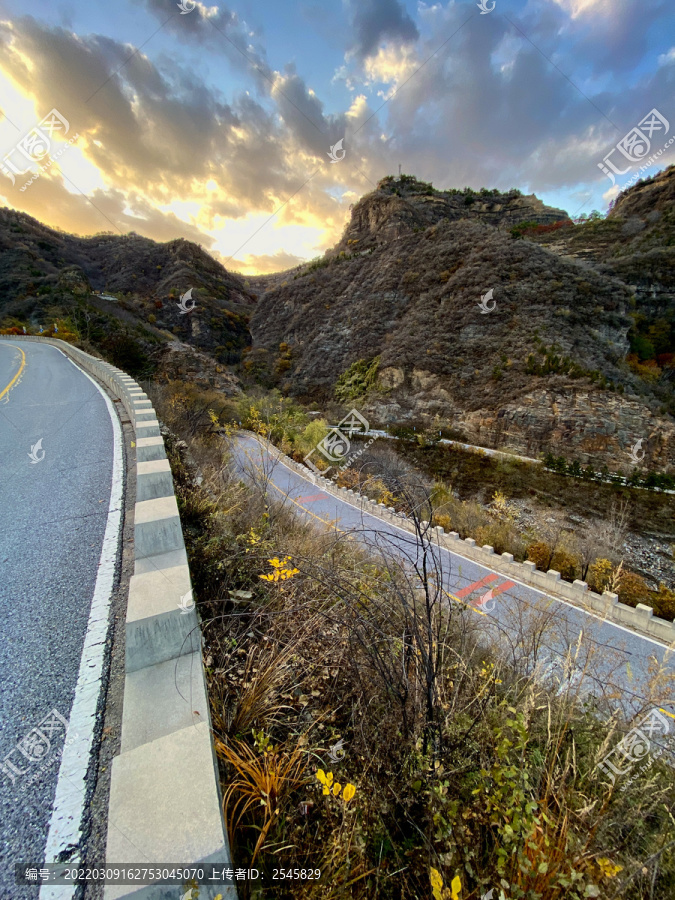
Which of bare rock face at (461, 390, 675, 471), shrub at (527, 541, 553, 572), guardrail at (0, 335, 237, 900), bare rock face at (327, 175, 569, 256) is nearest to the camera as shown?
guardrail at (0, 335, 237, 900)

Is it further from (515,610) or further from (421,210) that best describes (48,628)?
(421,210)

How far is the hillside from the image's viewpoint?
990 inches

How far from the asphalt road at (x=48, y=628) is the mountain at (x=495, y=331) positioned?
23.1 meters

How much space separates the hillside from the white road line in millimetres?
21399

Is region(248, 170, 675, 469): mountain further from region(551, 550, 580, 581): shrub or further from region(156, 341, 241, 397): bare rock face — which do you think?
region(551, 550, 580, 581): shrub

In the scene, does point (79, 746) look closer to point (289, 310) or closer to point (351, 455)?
point (351, 455)

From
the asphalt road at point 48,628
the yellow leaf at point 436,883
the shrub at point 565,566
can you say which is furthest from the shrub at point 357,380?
the yellow leaf at point 436,883

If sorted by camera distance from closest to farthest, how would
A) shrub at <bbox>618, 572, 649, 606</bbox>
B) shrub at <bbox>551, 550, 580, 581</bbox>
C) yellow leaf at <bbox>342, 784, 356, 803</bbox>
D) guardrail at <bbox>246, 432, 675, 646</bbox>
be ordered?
yellow leaf at <bbox>342, 784, 356, 803</bbox>, guardrail at <bbox>246, 432, 675, 646</bbox>, shrub at <bbox>618, 572, 649, 606</bbox>, shrub at <bbox>551, 550, 580, 581</bbox>

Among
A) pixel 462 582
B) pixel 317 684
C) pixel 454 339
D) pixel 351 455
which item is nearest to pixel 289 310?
pixel 454 339

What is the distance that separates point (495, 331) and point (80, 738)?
3037 centimetres

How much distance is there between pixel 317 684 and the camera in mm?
2037

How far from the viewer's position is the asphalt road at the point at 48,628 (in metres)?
1.21

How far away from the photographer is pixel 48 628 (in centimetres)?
196

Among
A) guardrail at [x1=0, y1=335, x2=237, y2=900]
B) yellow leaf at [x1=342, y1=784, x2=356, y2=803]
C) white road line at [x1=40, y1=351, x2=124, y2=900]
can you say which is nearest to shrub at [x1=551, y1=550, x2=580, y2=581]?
yellow leaf at [x1=342, y1=784, x2=356, y2=803]
